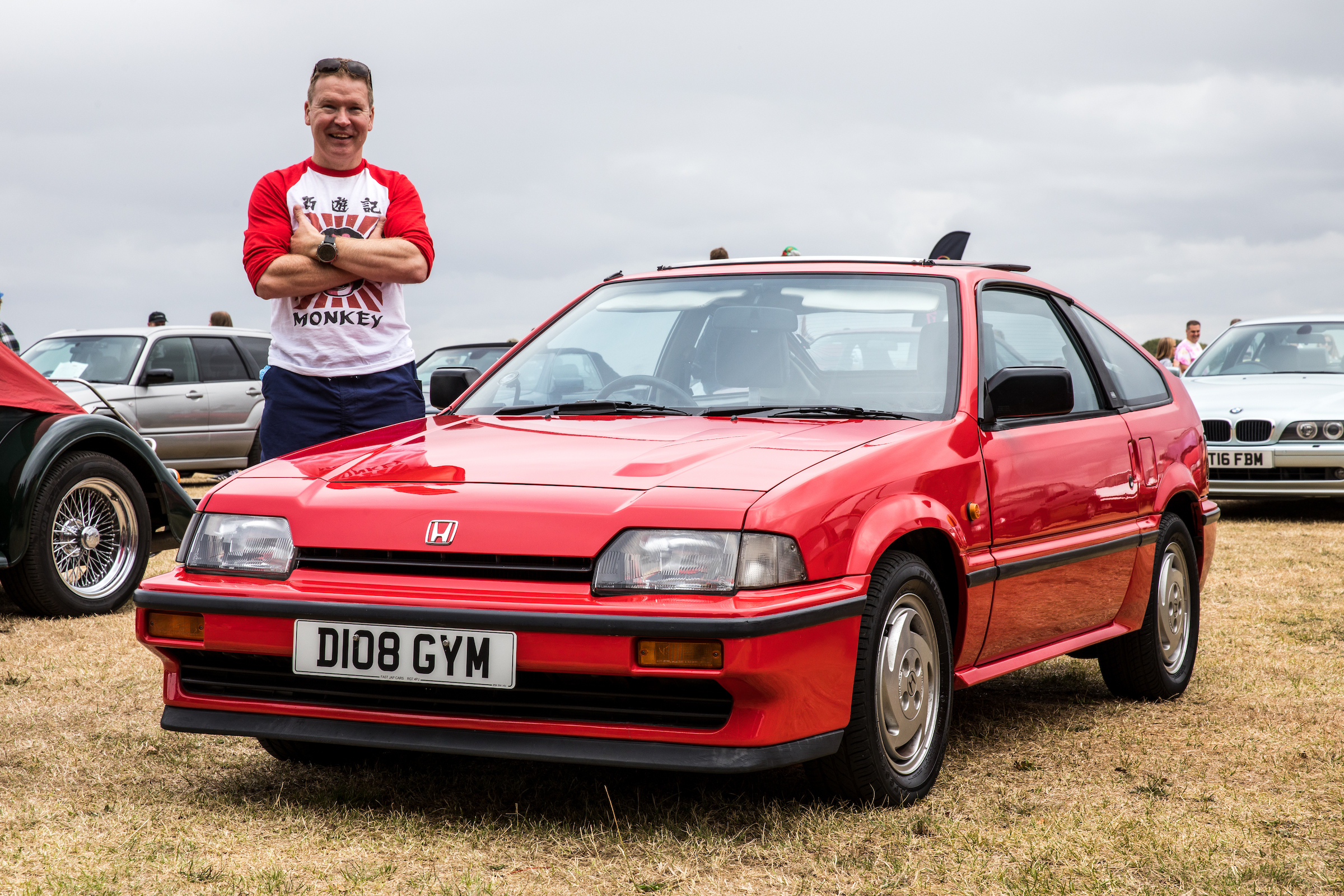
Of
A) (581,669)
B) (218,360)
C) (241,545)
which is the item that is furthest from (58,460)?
(218,360)

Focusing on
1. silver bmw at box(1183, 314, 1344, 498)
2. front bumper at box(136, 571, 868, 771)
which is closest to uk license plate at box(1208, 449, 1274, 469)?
silver bmw at box(1183, 314, 1344, 498)

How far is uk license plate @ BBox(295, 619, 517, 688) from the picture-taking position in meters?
3.11

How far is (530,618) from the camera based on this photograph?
3062 millimetres

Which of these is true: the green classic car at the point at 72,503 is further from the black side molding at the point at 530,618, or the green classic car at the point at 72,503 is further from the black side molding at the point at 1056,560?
the black side molding at the point at 1056,560

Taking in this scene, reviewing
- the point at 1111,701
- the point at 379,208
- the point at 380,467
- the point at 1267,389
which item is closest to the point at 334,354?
the point at 379,208

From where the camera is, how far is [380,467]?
3584 millimetres

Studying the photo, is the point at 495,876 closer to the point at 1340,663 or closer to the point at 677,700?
the point at 677,700

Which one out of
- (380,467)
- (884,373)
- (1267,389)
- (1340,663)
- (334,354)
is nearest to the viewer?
(380,467)

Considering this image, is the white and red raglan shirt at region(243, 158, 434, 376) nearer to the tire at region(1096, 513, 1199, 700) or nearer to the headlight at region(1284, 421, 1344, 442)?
the tire at region(1096, 513, 1199, 700)

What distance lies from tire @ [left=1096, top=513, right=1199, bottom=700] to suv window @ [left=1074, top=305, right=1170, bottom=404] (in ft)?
1.48

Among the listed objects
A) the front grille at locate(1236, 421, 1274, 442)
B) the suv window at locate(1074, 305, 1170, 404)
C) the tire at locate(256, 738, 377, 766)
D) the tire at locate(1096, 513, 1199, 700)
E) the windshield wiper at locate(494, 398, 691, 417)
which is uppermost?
the suv window at locate(1074, 305, 1170, 404)

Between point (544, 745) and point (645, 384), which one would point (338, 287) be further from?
point (544, 745)

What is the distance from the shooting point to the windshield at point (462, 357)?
1595 cm

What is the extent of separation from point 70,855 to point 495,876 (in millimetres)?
914
